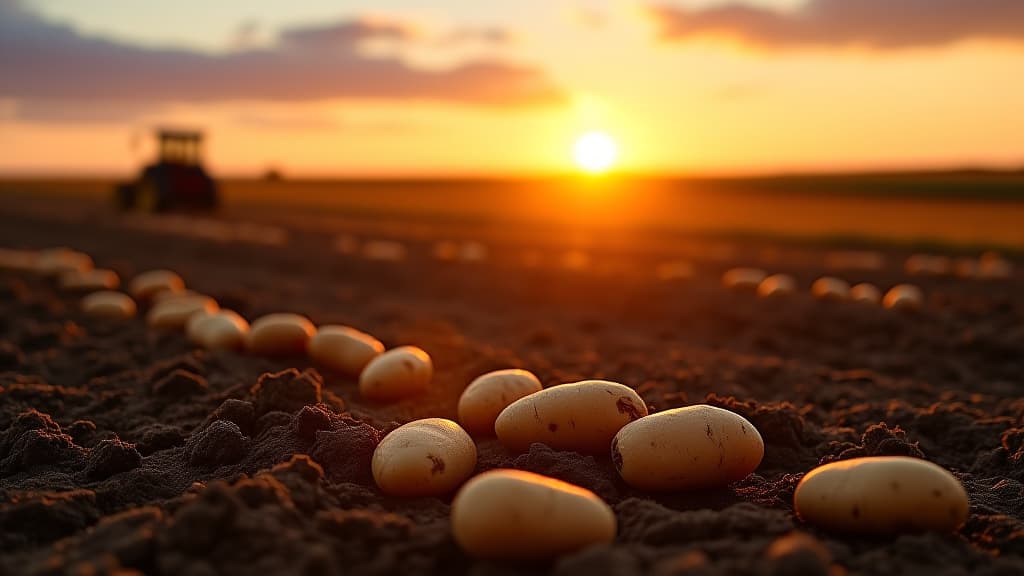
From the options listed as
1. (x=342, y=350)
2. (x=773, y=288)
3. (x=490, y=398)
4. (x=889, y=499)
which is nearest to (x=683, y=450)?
(x=889, y=499)

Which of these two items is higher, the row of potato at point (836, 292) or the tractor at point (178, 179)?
the tractor at point (178, 179)

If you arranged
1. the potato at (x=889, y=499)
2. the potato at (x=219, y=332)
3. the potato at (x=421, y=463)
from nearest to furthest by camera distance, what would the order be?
1. the potato at (x=889, y=499)
2. the potato at (x=421, y=463)
3. the potato at (x=219, y=332)

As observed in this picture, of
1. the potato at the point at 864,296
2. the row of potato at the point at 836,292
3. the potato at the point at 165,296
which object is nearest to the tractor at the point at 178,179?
the potato at the point at 165,296

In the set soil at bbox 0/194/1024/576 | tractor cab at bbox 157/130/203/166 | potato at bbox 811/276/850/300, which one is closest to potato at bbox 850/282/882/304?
potato at bbox 811/276/850/300

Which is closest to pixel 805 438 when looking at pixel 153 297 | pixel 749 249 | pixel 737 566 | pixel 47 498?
pixel 737 566

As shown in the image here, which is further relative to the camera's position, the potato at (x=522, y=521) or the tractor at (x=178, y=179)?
the tractor at (x=178, y=179)

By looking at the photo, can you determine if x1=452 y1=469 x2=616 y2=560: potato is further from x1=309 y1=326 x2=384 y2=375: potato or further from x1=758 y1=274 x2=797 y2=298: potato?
x1=758 y1=274 x2=797 y2=298: potato

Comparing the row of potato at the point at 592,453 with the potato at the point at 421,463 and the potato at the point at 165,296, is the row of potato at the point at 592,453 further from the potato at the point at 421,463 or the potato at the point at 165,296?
the potato at the point at 165,296
